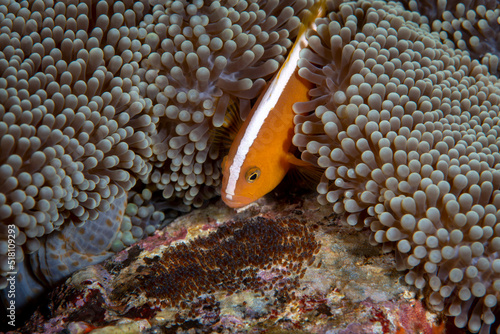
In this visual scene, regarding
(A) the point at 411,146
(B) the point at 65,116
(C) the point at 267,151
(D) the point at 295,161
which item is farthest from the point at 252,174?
(B) the point at 65,116

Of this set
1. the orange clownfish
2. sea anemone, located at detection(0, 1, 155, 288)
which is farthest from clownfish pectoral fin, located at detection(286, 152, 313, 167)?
sea anemone, located at detection(0, 1, 155, 288)

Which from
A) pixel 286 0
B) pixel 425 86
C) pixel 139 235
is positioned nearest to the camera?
pixel 425 86

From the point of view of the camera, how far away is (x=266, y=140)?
2547 millimetres

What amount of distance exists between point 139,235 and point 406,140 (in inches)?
83.5

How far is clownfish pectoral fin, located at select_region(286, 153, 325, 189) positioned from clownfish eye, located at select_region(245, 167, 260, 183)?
0.87 feet

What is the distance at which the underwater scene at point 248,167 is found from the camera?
192 centimetres

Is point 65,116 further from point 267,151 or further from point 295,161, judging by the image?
point 295,161

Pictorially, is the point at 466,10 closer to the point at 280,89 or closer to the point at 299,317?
the point at 280,89

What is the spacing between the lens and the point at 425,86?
7.88 ft

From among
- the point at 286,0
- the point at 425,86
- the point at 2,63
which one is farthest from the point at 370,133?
the point at 2,63

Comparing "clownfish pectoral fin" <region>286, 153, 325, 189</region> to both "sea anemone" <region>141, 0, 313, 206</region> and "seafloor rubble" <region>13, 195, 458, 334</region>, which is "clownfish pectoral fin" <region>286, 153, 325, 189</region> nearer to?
"seafloor rubble" <region>13, 195, 458, 334</region>

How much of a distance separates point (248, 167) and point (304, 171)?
43cm

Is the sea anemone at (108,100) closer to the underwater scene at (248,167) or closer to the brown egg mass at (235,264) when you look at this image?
the underwater scene at (248,167)

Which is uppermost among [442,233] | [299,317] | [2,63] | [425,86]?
[2,63]
